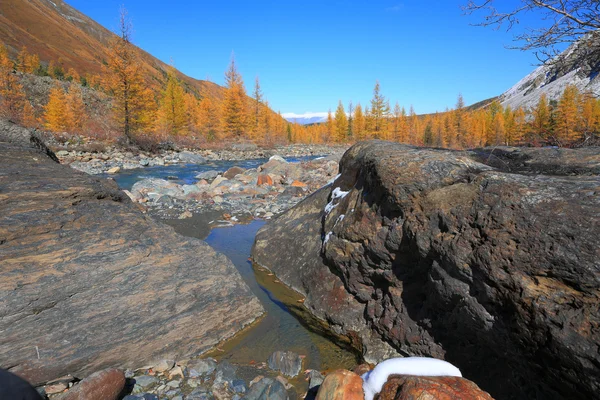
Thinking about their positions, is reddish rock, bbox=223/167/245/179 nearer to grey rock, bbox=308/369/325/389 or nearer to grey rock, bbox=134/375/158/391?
grey rock, bbox=134/375/158/391

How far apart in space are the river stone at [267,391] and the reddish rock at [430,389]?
3.77ft

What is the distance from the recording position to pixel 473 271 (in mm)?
2664

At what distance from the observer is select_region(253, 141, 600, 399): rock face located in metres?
2.11

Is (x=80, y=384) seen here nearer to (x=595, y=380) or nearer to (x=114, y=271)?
(x=114, y=271)

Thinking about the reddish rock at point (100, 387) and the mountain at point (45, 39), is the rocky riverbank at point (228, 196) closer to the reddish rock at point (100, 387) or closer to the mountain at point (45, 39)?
the reddish rock at point (100, 387)

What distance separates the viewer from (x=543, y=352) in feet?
7.22

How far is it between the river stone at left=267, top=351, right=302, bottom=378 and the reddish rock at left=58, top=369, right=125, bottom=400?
4.92ft

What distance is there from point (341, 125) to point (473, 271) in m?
80.6

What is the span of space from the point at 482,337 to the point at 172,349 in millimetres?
3202

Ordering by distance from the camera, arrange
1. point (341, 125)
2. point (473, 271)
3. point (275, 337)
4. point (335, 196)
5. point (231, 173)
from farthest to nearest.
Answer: point (341, 125) → point (231, 173) → point (335, 196) → point (275, 337) → point (473, 271)

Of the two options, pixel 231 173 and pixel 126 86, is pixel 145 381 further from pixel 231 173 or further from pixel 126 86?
pixel 126 86

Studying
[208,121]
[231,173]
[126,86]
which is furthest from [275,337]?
[208,121]

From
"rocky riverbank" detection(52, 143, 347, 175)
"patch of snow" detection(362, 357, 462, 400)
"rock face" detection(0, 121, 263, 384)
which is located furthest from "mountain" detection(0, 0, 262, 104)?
"patch of snow" detection(362, 357, 462, 400)

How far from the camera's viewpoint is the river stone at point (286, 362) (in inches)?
135
